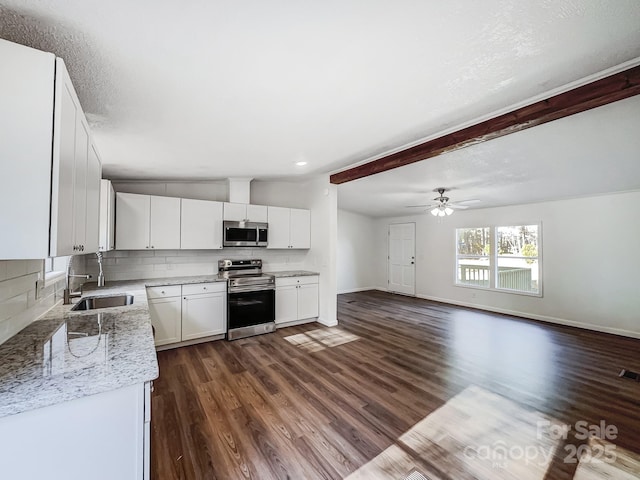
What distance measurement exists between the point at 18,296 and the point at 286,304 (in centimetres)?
321

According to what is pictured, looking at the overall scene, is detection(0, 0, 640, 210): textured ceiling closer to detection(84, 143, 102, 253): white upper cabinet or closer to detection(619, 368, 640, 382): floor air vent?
detection(84, 143, 102, 253): white upper cabinet

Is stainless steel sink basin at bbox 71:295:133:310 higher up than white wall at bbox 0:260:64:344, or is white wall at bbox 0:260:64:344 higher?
white wall at bbox 0:260:64:344

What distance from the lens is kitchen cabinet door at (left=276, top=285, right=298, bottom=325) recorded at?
4.36 m

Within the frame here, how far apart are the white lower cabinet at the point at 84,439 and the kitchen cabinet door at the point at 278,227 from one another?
347 centimetres

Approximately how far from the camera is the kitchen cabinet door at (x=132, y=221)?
3.40 m

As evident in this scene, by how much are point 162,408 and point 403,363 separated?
2.48 metres

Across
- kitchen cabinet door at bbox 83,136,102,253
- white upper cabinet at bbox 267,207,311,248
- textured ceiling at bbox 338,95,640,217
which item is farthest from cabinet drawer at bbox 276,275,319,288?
kitchen cabinet door at bbox 83,136,102,253

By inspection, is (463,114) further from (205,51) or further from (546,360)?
(546,360)

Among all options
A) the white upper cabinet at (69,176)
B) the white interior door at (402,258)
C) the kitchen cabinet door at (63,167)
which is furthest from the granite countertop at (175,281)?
the white interior door at (402,258)

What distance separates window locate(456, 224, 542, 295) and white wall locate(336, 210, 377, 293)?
104 inches

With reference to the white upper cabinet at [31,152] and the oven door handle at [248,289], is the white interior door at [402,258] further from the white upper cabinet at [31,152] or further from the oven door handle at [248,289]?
the white upper cabinet at [31,152]

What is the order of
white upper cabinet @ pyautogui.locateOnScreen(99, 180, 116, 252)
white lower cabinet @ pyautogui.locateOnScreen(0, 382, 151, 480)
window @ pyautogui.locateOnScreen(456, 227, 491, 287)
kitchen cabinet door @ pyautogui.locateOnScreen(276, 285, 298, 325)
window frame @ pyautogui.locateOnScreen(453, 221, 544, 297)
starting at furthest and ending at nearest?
1. window @ pyautogui.locateOnScreen(456, 227, 491, 287)
2. window frame @ pyautogui.locateOnScreen(453, 221, 544, 297)
3. kitchen cabinet door @ pyautogui.locateOnScreen(276, 285, 298, 325)
4. white upper cabinet @ pyautogui.locateOnScreen(99, 180, 116, 252)
5. white lower cabinet @ pyautogui.locateOnScreen(0, 382, 151, 480)

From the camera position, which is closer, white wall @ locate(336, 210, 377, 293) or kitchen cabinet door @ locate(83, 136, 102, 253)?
kitchen cabinet door @ locate(83, 136, 102, 253)

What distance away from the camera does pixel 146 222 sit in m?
3.56
